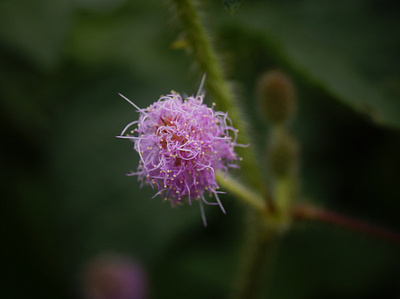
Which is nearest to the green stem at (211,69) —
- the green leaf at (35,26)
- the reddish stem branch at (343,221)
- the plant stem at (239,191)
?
the plant stem at (239,191)

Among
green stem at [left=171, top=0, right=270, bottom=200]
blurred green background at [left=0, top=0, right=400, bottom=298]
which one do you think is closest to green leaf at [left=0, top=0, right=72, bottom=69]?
blurred green background at [left=0, top=0, right=400, bottom=298]

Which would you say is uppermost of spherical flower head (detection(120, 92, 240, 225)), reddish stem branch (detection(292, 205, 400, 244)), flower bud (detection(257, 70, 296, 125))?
flower bud (detection(257, 70, 296, 125))

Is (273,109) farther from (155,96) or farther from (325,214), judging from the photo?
(155,96)

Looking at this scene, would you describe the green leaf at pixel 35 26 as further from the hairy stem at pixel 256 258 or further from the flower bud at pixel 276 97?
the hairy stem at pixel 256 258

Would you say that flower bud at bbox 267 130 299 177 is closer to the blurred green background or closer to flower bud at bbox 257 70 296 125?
flower bud at bbox 257 70 296 125

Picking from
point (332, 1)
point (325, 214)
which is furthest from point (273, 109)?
point (332, 1)

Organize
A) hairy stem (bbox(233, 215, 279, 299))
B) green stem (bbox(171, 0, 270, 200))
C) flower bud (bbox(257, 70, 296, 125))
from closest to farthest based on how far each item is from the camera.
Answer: green stem (bbox(171, 0, 270, 200))
flower bud (bbox(257, 70, 296, 125))
hairy stem (bbox(233, 215, 279, 299))
